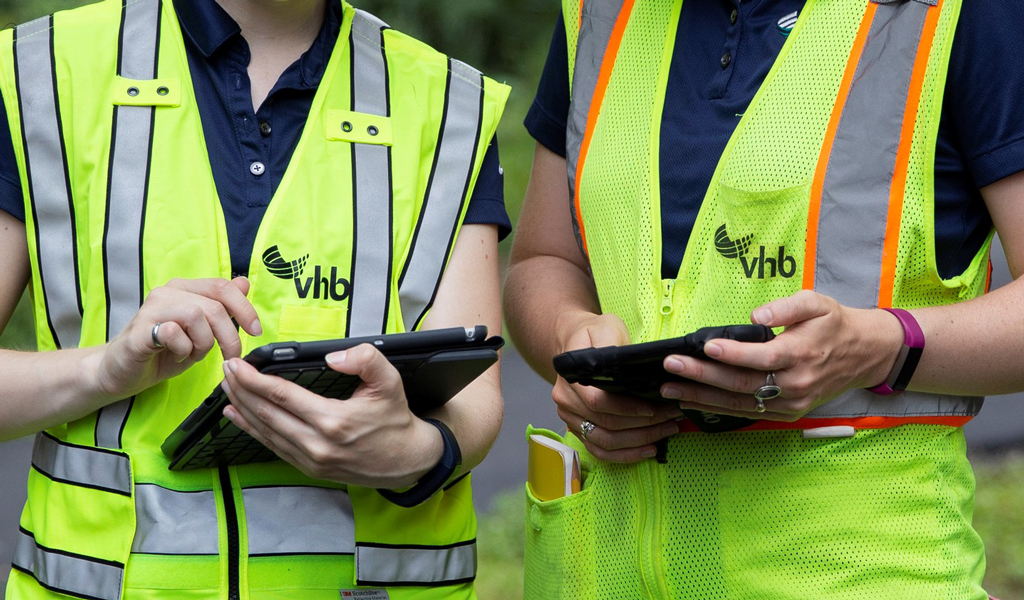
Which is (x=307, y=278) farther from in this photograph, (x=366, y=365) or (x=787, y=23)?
(x=787, y=23)

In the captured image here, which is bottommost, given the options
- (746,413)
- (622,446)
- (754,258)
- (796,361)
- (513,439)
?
(513,439)

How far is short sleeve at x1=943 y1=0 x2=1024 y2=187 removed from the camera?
5.68ft

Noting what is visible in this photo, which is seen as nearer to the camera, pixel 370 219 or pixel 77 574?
pixel 77 574

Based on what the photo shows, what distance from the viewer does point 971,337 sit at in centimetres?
175

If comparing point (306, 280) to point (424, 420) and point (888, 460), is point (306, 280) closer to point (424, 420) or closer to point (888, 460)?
point (424, 420)

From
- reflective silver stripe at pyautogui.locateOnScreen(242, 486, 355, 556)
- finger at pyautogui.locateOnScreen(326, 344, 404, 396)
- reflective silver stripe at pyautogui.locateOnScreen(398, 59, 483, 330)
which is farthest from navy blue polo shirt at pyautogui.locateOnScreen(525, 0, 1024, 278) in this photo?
reflective silver stripe at pyautogui.locateOnScreen(242, 486, 355, 556)

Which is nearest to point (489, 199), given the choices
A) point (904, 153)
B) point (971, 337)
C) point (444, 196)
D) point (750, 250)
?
point (444, 196)

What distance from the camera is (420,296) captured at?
1925mm

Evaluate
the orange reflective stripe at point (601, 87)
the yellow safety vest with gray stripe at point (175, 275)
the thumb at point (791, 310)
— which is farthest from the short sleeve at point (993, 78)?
the yellow safety vest with gray stripe at point (175, 275)

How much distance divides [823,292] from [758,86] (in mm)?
343

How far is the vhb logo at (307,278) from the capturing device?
1822 mm

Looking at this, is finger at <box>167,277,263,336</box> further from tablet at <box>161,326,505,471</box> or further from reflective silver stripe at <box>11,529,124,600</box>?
reflective silver stripe at <box>11,529,124,600</box>

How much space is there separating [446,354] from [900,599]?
78 cm

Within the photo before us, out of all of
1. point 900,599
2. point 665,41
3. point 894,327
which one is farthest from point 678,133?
point 900,599
